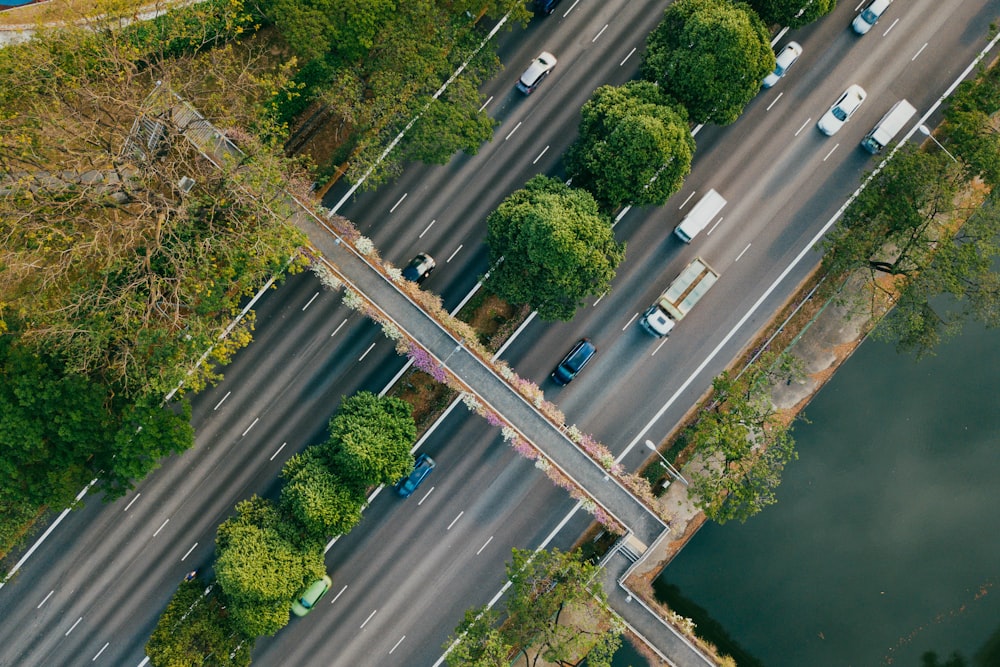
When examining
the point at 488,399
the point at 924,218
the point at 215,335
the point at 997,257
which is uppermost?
the point at 997,257

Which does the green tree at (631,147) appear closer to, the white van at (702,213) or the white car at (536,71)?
the white van at (702,213)

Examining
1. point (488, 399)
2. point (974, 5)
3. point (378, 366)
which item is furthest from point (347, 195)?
point (974, 5)

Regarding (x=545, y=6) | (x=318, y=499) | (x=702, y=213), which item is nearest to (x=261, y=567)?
(x=318, y=499)

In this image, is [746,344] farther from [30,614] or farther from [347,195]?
[30,614]

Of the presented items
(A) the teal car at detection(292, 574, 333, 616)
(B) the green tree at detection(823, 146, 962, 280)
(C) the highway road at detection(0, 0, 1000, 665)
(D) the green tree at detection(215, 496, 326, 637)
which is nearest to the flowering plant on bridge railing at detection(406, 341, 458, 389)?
(C) the highway road at detection(0, 0, 1000, 665)

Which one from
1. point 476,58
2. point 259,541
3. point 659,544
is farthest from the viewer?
point 659,544

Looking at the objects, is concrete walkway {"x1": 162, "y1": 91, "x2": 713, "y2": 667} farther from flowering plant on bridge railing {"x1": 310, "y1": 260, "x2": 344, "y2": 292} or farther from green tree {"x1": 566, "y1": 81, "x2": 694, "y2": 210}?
green tree {"x1": 566, "y1": 81, "x2": 694, "y2": 210}

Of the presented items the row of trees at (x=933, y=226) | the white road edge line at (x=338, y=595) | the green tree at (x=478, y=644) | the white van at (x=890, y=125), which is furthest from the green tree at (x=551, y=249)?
the white road edge line at (x=338, y=595)
